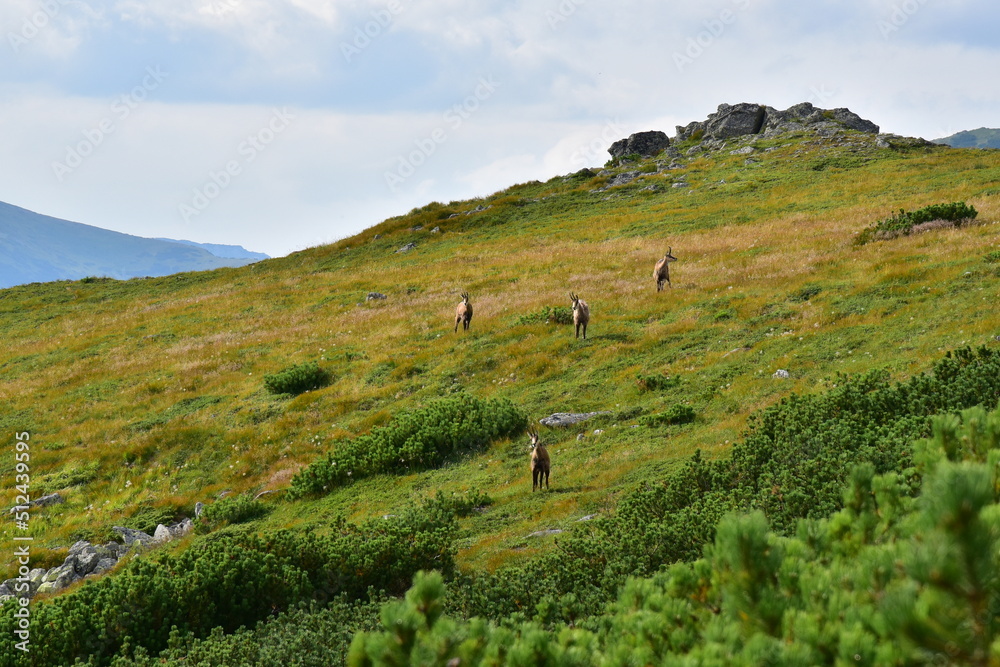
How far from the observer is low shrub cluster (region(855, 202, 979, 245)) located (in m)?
26.3

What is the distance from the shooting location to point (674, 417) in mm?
14078

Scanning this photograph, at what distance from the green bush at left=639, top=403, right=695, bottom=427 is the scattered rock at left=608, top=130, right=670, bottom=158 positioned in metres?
86.3

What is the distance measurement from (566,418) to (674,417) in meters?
2.87

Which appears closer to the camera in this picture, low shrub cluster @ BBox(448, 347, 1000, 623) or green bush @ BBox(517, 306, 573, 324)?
low shrub cluster @ BBox(448, 347, 1000, 623)

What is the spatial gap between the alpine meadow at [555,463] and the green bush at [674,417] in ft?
0.33

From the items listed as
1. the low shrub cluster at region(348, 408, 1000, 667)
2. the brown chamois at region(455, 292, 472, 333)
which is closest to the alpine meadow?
the low shrub cluster at region(348, 408, 1000, 667)

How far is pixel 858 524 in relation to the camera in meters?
3.45

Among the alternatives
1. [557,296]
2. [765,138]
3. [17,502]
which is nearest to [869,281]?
[557,296]

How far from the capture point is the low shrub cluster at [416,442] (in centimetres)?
1525

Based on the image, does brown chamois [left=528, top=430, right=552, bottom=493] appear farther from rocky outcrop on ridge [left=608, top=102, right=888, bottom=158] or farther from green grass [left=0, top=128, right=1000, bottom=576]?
rocky outcrop on ridge [left=608, top=102, right=888, bottom=158]

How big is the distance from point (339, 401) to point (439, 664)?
18850mm

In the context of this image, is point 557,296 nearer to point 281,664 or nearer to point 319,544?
point 319,544

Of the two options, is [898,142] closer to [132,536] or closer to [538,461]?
[538,461]

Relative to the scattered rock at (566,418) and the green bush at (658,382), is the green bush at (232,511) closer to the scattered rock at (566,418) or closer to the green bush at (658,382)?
the scattered rock at (566,418)
